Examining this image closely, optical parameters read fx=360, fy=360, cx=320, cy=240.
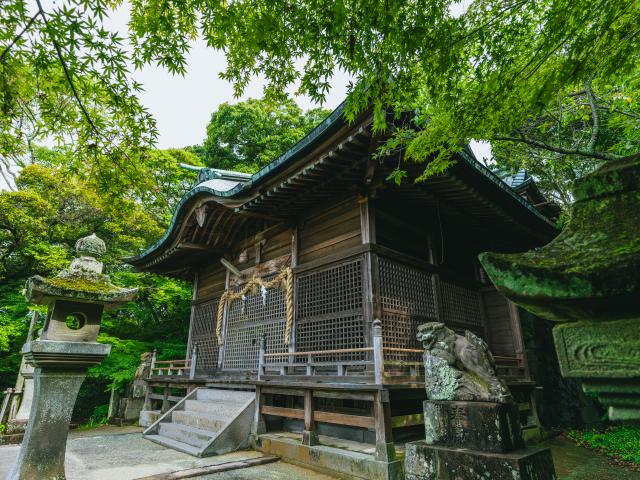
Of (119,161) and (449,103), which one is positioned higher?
(449,103)

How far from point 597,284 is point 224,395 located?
370 inches

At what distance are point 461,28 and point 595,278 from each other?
11.0 ft

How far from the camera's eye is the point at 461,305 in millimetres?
9805

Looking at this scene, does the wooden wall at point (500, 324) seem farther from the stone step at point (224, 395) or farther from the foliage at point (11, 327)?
the foliage at point (11, 327)

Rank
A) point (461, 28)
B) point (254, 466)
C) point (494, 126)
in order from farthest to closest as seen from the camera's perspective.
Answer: point (254, 466)
point (494, 126)
point (461, 28)

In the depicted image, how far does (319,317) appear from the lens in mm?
8320

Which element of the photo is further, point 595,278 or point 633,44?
point 633,44

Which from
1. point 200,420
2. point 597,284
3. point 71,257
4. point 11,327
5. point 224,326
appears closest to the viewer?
point 597,284

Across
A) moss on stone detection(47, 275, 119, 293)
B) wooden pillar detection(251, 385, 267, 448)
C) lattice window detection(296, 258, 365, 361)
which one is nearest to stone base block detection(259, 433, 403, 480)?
wooden pillar detection(251, 385, 267, 448)

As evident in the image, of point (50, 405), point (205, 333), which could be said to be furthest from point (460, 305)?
point (50, 405)

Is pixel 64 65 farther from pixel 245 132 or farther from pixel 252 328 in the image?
pixel 245 132

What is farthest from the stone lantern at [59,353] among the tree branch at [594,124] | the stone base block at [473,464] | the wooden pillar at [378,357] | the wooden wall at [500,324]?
the wooden wall at [500,324]

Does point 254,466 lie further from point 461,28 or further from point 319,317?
point 461,28

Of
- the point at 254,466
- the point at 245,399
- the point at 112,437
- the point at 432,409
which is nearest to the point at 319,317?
the point at 245,399
